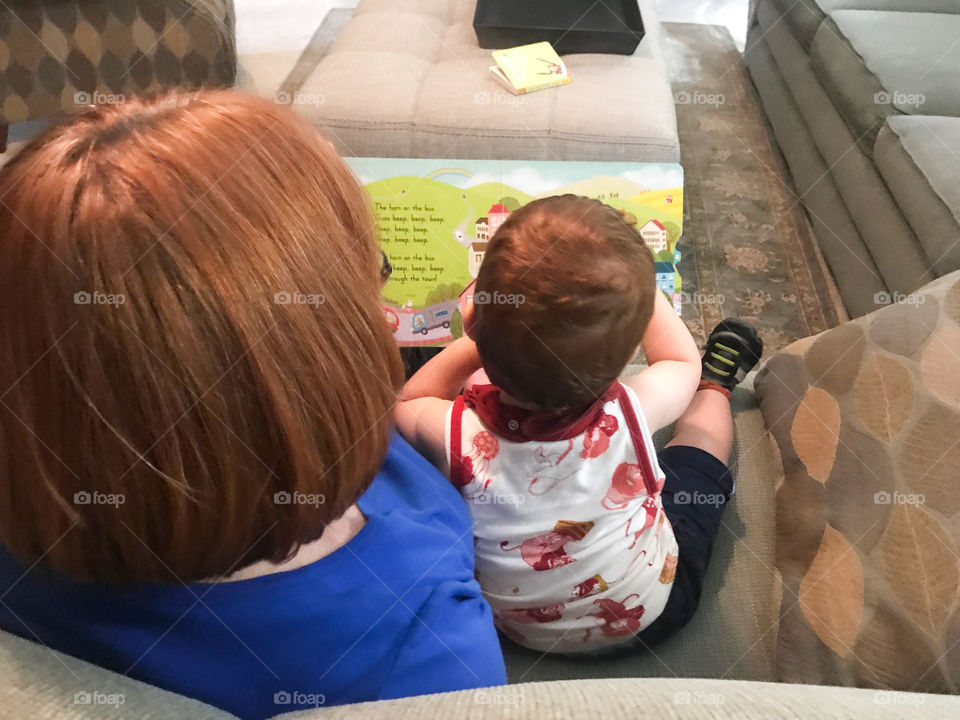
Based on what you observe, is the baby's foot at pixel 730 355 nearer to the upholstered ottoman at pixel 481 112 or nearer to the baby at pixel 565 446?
the baby at pixel 565 446

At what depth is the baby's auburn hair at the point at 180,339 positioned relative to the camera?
1.24ft

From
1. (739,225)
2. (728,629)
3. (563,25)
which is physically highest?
(563,25)

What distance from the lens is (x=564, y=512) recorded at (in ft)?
2.55

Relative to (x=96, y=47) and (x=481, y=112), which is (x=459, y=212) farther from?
(x=96, y=47)

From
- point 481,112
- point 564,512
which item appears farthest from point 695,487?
point 481,112

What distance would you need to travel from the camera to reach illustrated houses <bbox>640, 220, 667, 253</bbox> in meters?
1.27

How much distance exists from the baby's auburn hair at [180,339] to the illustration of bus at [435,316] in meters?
0.78

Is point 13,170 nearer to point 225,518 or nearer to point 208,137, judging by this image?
point 208,137

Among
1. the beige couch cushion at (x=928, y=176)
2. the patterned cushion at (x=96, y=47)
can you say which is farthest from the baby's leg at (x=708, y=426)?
the patterned cushion at (x=96, y=47)

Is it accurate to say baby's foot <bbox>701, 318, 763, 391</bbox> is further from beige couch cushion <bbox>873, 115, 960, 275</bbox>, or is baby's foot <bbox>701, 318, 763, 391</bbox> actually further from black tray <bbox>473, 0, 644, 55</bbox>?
black tray <bbox>473, 0, 644, 55</bbox>

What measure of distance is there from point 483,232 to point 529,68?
24.5 inches

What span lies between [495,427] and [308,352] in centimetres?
38

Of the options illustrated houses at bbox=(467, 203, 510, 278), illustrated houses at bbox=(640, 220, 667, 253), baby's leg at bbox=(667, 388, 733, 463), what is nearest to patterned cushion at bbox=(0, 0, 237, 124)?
illustrated houses at bbox=(467, 203, 510, 278)

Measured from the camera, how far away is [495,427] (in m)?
0.78
